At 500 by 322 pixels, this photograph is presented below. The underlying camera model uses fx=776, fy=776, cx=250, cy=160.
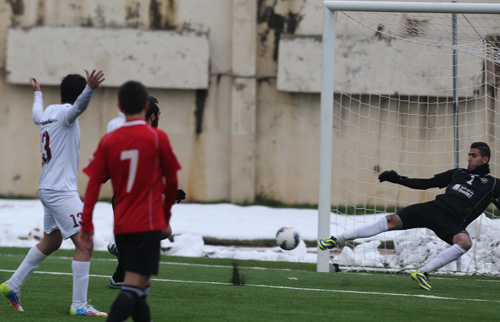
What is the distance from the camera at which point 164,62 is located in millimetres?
16406

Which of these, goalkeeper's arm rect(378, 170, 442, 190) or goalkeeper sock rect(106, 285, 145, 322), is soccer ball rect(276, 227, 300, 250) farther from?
goalkeeper sock rect(106, 285, 145, 322)

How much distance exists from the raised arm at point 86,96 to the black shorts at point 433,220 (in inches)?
150

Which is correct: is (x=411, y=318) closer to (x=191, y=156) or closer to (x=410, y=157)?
A: (x=410, y=157)

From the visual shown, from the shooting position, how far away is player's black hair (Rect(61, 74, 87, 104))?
604 centimetres

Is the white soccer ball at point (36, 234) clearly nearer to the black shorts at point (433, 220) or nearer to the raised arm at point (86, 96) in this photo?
the black shorts at point (433, 220)

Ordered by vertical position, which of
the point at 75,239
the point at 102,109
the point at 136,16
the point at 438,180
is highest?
the point at 136,16

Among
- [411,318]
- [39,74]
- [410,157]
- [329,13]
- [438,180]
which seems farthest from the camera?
[39,74]

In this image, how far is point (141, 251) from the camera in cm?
440

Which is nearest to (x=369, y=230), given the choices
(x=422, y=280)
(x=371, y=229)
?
(x=371, y=229)

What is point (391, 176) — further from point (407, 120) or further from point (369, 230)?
point (407, 120)

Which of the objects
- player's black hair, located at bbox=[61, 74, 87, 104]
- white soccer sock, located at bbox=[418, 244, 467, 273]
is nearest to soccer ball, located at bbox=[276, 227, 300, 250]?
white soccer sock, located at bbox=[418, 244, 467, 273]

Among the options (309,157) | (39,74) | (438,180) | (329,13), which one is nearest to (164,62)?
(39,74)

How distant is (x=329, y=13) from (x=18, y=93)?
931cm

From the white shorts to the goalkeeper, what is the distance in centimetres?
350
